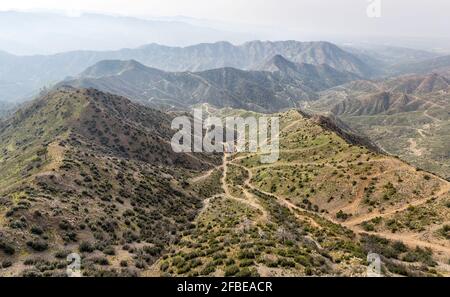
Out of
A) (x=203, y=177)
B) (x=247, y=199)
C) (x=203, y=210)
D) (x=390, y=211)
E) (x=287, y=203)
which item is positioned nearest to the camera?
(x=390, y=211)

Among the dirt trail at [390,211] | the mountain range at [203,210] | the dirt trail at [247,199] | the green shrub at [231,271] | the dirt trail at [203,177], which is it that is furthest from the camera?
the dirt trail at [203,177]

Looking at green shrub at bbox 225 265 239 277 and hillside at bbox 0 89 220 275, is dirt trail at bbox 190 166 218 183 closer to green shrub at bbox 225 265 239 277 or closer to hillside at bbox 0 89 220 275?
hillside at bbox 0 89 220 275

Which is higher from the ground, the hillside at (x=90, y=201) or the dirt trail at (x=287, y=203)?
the hillside at (x=90, y=201)

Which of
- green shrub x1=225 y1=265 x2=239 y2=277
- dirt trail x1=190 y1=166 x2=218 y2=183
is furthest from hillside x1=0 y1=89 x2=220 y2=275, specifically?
green shrub x1=225 y1=265 x2=239 y2=277

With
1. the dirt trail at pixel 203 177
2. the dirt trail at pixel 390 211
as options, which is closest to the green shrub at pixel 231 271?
the dirt trail at pixel 390 211

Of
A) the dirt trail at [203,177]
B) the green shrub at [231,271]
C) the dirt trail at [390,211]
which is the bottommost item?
the dirt trail at [203,177]

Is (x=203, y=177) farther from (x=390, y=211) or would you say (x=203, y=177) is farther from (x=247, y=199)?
(x=390, y=211)

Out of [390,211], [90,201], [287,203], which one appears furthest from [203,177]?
[390,211]

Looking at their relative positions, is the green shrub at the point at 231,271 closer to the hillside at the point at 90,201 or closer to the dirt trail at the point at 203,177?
the hillside at the point at 90,201

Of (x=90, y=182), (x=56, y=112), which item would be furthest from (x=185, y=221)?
(x=56, y=112)
